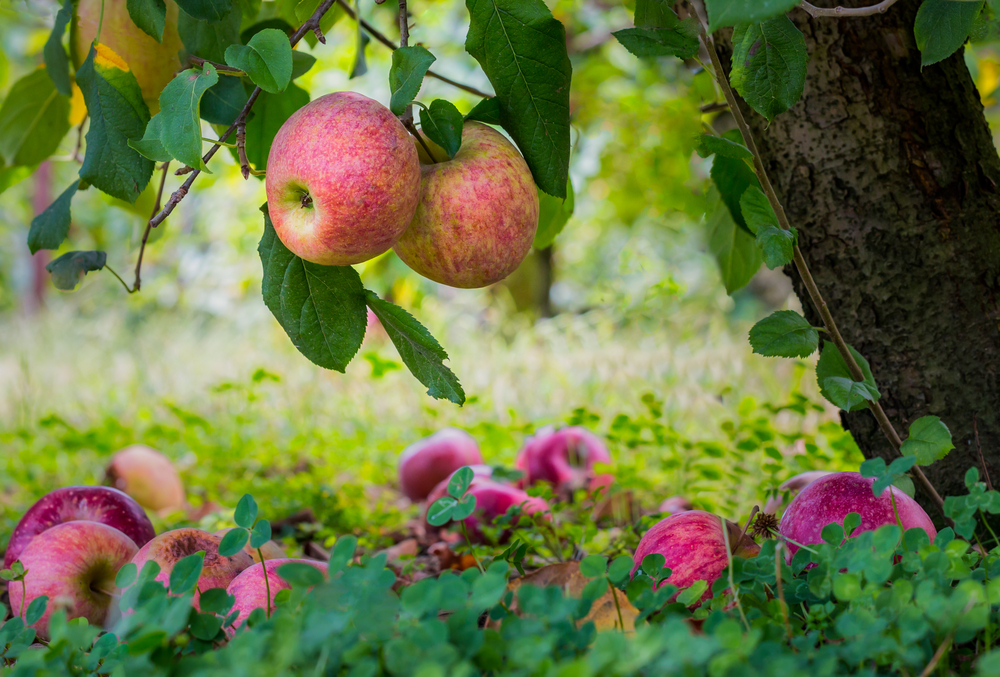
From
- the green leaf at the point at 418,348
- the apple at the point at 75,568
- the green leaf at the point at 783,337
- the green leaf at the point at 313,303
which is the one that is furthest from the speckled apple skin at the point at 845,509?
the apple at the point at 75,568

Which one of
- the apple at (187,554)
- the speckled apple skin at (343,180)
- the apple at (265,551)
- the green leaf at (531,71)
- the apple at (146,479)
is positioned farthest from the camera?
the apple at (146,479)

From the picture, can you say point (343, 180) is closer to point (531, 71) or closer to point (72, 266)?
point (531, 71)

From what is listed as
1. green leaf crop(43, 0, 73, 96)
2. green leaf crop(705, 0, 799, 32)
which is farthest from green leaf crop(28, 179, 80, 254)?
green leaf crop(705, 0, 799, 32)

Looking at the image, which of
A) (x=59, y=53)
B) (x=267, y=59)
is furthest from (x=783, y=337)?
(x=59, y=53)

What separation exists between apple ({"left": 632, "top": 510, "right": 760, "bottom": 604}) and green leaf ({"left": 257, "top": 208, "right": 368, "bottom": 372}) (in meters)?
0.46

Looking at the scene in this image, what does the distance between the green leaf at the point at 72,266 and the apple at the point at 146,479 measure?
1317 millimetres

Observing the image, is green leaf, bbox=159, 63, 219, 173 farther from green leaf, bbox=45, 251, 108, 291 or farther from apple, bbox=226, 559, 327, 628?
apple, bbox=226, 559, 327, 628

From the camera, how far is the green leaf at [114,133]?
1018mm

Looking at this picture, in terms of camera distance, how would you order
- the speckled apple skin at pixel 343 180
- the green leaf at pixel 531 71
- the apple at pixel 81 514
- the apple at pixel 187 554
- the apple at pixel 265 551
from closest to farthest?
the speckled apple skin at pixel 343 180
the green leaf at pixel 531 71
the apple at pixel 187 554
the apple at pixel 265 551
the apple at pixel 81 514

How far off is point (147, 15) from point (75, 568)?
76 centimetres

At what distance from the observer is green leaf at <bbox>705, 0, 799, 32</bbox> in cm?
65

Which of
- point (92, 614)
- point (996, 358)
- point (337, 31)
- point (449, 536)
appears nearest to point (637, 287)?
point (337, 31)

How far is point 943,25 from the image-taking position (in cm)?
92

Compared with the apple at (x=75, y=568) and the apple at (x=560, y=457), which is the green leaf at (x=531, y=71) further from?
the apple at (x=560, y=457)
